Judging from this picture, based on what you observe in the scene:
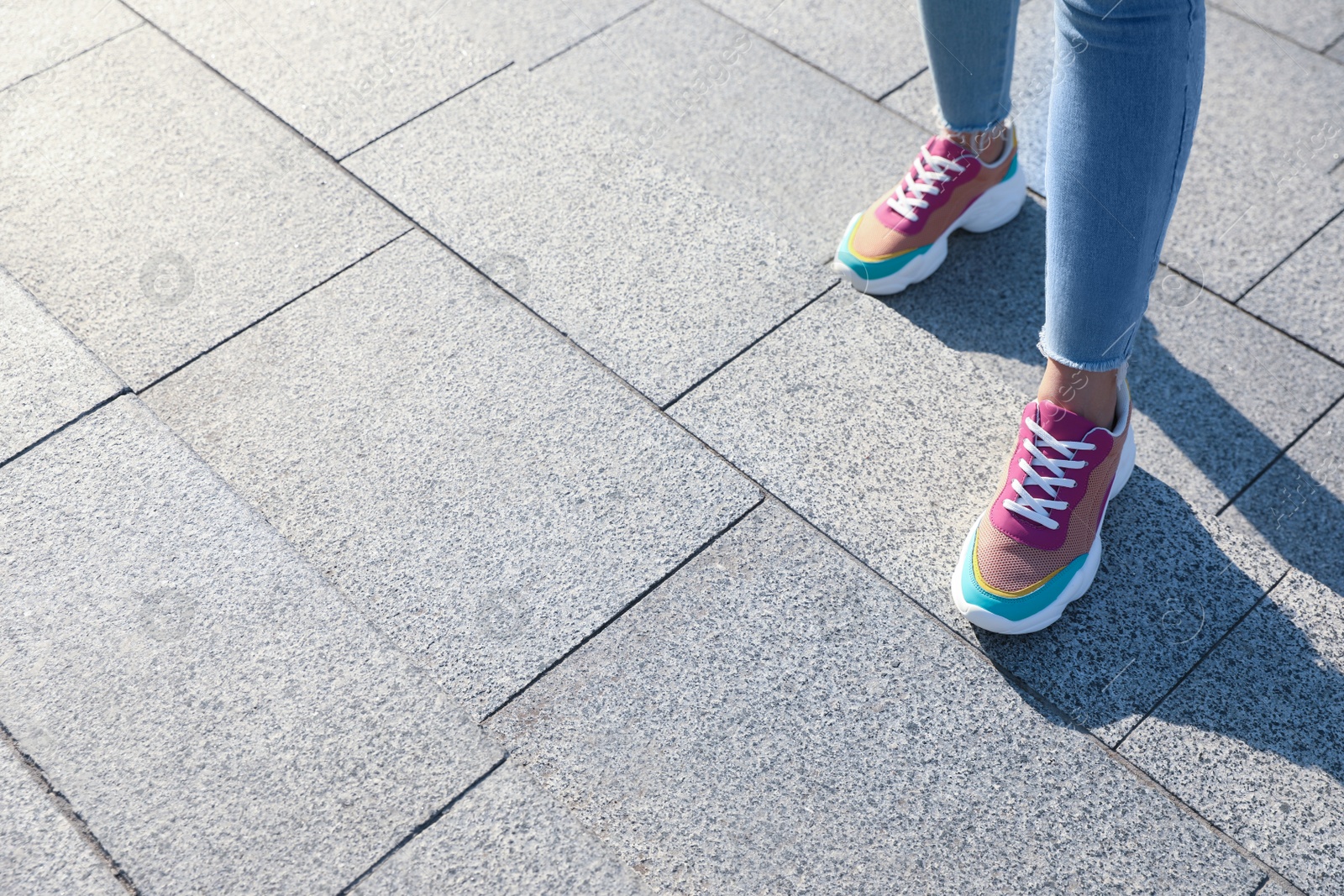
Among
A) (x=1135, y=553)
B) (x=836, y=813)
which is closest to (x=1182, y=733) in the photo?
(x=1135, y=553)

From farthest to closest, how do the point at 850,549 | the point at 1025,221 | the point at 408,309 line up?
1. the point at 1025,221
2. the point at 408,309
3. the point at 850,549

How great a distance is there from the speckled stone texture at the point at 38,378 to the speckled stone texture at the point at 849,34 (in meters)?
2.28

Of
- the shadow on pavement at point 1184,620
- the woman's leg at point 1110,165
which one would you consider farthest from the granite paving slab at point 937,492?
the woman's leg at point 1110,165

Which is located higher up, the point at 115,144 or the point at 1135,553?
the point at 115,144

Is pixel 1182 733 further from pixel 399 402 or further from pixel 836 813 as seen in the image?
pixel 399 402

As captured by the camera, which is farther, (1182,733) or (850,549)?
(850,549)

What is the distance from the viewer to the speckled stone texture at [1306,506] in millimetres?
2324

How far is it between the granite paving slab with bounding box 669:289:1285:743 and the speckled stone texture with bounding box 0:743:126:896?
4.73ft

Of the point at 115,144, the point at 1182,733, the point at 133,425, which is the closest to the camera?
the point at 1182,733

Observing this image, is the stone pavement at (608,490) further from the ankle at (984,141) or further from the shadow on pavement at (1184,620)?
the ankle at (984,141)

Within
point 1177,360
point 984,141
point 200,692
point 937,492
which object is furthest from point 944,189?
point 200,692

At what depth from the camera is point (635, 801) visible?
1973 mm

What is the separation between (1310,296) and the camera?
2818 mm

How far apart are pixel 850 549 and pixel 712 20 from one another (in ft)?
7.01
